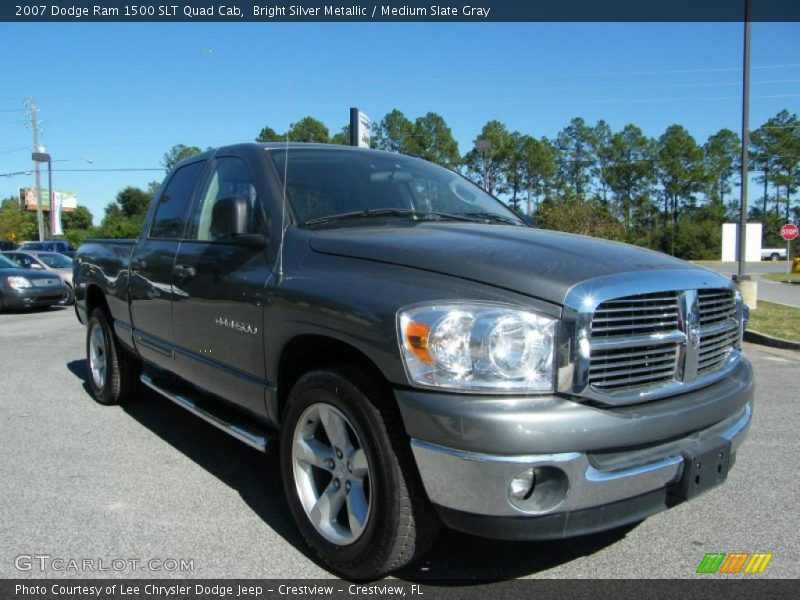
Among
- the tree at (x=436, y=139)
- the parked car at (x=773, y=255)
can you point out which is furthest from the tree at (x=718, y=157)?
the tree at (x=436, y=139)

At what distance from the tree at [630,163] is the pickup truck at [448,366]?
78922mm

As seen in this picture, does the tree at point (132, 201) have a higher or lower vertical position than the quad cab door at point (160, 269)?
higher

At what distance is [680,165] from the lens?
249 feet

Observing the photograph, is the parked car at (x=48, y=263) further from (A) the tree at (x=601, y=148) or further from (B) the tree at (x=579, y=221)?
(A) the tree at (x=601, y=148)

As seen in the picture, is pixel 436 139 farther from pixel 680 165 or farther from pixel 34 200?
pixel 34 200

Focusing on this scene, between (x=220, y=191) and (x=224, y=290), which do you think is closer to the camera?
(x=224, y=290)

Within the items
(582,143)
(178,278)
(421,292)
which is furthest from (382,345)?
(582,143)

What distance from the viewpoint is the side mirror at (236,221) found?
3182 millimetres

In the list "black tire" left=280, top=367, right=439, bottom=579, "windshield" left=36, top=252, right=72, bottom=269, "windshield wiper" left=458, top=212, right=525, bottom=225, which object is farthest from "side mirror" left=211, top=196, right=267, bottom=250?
"windshield" left=36, top=252, right=72, bottom=269

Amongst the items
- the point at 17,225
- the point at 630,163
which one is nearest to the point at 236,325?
the point at 630,163

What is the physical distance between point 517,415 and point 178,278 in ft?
8.26

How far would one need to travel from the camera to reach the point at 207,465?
4105 millimetres

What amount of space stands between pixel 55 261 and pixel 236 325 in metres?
18.0

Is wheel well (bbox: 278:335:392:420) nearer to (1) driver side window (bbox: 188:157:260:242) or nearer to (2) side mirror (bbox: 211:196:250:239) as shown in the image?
(2) side mirror (bbox: 211:196:250:239)
